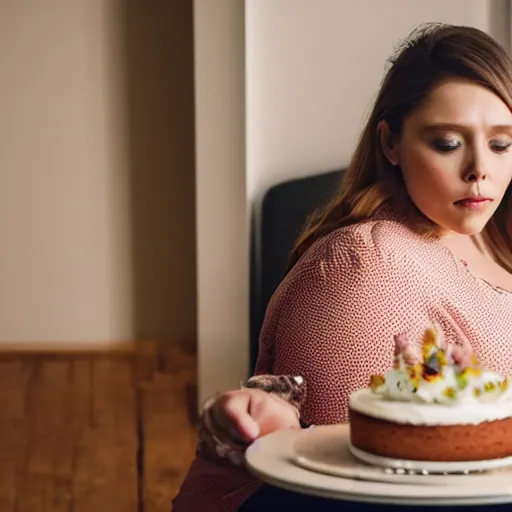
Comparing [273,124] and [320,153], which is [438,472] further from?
[273,124]

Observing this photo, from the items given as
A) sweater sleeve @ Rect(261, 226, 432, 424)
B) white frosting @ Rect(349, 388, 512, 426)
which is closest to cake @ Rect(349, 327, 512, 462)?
white frosting @ Rect(349, 388, 512, 426)

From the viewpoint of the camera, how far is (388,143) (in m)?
1.02

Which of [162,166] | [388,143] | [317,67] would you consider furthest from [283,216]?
[162,166]

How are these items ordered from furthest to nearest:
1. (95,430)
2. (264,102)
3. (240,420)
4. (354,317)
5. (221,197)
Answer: (95,430)
(221,197)
(264,102)
(354,317)
(240,420)

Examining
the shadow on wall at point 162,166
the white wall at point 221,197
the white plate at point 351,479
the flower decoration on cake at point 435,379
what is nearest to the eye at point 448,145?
the flower decoration on cake at point 435,379

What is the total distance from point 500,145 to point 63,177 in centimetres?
160

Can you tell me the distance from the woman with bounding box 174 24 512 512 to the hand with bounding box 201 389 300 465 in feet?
0.05

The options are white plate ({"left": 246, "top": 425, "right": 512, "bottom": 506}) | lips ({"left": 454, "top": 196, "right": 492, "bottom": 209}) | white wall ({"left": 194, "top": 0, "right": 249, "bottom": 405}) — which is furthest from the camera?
white wall ({"left": 194, "top": 0, "right": 249, "bottom": 405})

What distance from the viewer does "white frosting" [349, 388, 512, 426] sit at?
684mm

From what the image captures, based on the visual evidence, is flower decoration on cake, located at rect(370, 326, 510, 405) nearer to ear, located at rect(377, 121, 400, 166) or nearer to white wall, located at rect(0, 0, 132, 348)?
ear, located at rect(377, 121, 400, 166)

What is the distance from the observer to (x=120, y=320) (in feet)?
8.17

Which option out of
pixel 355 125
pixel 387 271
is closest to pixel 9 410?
pixel 355 125

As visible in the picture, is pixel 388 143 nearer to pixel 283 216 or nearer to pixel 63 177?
pixel 283 216

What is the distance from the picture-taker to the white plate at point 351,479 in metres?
0.59
